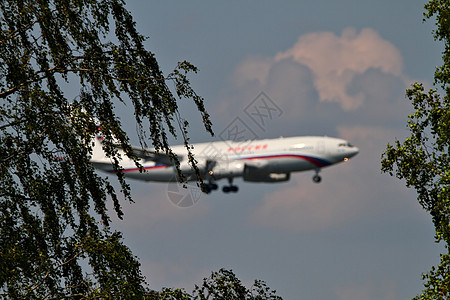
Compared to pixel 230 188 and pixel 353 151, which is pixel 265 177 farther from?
pixel 353 151

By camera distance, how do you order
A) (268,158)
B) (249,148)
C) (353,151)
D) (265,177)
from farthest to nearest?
(265,177), (249,148), (353,151), (268,158)

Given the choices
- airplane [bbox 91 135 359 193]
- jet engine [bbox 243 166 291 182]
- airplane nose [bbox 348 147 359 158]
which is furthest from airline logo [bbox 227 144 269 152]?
airplane nose [bbox 348 147 359 158]

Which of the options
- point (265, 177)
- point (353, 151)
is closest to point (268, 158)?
point (265, 177)

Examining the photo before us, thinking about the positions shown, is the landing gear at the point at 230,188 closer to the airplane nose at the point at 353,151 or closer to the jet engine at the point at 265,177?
the jet engine at the point at 265,177

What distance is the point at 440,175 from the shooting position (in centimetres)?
2062

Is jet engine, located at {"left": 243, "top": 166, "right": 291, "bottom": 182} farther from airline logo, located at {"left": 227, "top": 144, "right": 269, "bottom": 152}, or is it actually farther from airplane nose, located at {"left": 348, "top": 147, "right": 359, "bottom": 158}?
airplane nose, located at {"left": 348, "top": 147, "right": 359, "bottom": 158}

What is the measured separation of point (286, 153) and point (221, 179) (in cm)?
790

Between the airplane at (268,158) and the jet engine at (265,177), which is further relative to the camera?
the jet engine at (265,177)

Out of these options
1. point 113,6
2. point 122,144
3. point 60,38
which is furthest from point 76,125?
point 113,6

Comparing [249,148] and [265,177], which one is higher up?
[249,148]

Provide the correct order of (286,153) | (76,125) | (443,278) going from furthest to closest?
(286,153)
(443,278)
(76,125)

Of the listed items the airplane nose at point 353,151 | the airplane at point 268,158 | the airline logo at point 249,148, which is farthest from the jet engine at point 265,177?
the airplane nose at point 353,151

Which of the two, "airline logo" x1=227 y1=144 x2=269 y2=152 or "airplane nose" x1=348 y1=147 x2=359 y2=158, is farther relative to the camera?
"airline logo" x1=227 y1=144 x2=269 y2=152

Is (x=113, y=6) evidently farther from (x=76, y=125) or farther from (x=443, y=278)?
(x=443, y=278)
